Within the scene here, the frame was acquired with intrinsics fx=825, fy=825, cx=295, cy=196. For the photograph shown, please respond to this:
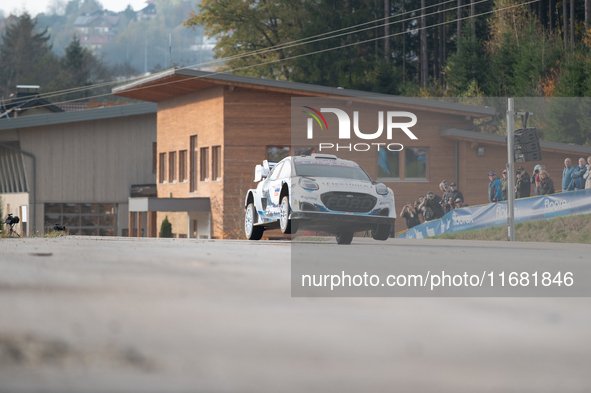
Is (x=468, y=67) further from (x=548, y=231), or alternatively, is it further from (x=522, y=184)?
(x=548, y=231)

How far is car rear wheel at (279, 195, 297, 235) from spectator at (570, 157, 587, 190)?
1209 cm

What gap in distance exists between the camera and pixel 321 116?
113 ft

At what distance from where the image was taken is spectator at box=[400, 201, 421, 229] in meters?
31.3

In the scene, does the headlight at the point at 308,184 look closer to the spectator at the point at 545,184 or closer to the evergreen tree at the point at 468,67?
the spectator at the point at 545,184

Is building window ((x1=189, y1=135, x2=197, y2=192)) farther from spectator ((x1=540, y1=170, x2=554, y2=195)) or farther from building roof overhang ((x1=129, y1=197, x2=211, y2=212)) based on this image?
spectator ((x1=540, y1=170, x2=554, y2=195))

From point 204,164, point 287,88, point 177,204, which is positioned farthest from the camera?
point 204,164

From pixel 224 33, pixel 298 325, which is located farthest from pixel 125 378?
pixel 224 33

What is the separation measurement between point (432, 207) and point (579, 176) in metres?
6.59

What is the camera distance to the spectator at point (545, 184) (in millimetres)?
27078

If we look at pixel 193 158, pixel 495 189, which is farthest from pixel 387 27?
pixel 495 189

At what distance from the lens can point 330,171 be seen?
18.3m

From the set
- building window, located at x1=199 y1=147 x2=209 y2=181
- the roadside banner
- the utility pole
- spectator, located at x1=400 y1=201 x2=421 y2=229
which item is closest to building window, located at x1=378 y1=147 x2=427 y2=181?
spectator, located at x1=400 y1=201 x2=421 y2=229

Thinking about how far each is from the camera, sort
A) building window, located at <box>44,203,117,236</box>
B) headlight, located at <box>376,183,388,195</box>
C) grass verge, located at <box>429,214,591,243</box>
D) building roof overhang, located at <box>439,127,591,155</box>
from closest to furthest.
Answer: headlight, located at <box>376,183,388,195</box> → grass verge, located at <box>429,214,591,243</box> → building roof overhang, located at <box>439,127,591,155</box> → building window, located at <box>44,203,117,236</box>

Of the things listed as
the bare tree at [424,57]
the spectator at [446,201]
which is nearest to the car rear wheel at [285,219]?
the spectator at [446,201]
